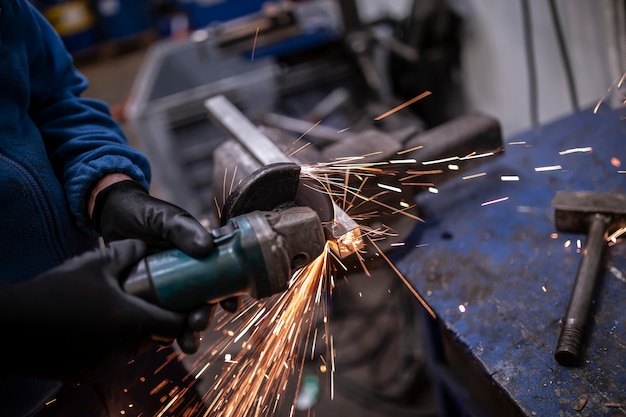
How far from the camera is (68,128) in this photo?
1381 mm

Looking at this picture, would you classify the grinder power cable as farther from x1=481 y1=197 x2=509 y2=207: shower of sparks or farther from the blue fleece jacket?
x1=481 y1=197 x2=509 y2=207: shower of sparks

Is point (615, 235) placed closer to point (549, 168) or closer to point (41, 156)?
point (549, 168)

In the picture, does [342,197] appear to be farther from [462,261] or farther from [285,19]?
[285,19]

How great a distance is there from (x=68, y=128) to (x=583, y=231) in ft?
4.56

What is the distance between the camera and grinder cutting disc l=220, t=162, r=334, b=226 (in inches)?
45.2

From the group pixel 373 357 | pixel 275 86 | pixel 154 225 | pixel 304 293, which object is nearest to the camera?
pixel 154 225

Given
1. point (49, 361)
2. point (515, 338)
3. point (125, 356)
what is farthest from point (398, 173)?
point (49, 361)

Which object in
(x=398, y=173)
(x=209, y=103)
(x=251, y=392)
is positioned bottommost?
(x=251, y=392)

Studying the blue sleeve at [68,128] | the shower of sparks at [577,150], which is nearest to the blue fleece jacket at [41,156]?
the blue sleeve at [68,128]

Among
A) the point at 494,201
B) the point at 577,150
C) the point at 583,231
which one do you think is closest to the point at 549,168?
the point at 577,150

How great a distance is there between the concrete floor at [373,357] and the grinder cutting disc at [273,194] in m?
1.15

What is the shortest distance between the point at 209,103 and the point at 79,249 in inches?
34.4

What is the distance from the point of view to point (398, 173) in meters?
1.51

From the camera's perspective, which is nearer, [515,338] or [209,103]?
[515,338]
